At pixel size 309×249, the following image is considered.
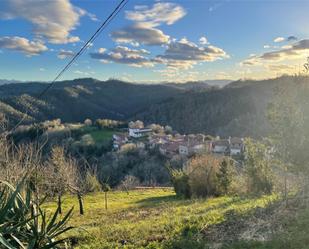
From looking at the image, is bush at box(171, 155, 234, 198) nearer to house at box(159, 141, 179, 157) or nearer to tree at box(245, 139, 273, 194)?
tree at box(245, 139, 273, 194)

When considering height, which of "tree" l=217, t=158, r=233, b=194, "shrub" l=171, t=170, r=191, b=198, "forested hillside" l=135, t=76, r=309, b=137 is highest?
"forested hillside" l=135, t=76, r=309, b=137

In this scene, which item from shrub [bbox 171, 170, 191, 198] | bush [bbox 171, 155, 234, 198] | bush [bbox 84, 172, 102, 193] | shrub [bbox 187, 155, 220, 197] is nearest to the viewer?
bush [bbox 171, 155, 234, 198]

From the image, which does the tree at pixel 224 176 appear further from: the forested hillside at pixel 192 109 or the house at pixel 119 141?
the forested hillside at pixel 192 109

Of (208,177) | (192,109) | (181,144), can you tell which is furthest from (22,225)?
(192,109)

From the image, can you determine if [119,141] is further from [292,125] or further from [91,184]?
[292,125]

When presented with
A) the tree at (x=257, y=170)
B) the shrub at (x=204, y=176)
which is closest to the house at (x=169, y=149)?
the shrub at (x=204, y=176)

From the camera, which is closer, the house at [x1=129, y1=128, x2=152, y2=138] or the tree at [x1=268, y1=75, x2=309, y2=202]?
the tree at [x1=268, y1=75, x2=309, y2=202]

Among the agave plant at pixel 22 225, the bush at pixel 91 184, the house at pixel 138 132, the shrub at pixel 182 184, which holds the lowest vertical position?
the bush at pixel 91 184

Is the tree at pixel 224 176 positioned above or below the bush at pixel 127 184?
above

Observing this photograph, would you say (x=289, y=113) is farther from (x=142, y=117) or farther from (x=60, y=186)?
(x=142, y=117)

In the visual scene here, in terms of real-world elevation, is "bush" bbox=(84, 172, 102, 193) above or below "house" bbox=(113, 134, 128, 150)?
below

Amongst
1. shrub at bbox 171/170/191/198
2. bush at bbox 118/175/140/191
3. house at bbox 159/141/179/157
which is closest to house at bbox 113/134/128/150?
house at bbox 159/141/179/157

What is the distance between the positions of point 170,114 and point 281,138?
433 feet

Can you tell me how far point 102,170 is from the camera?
66.2 meters
